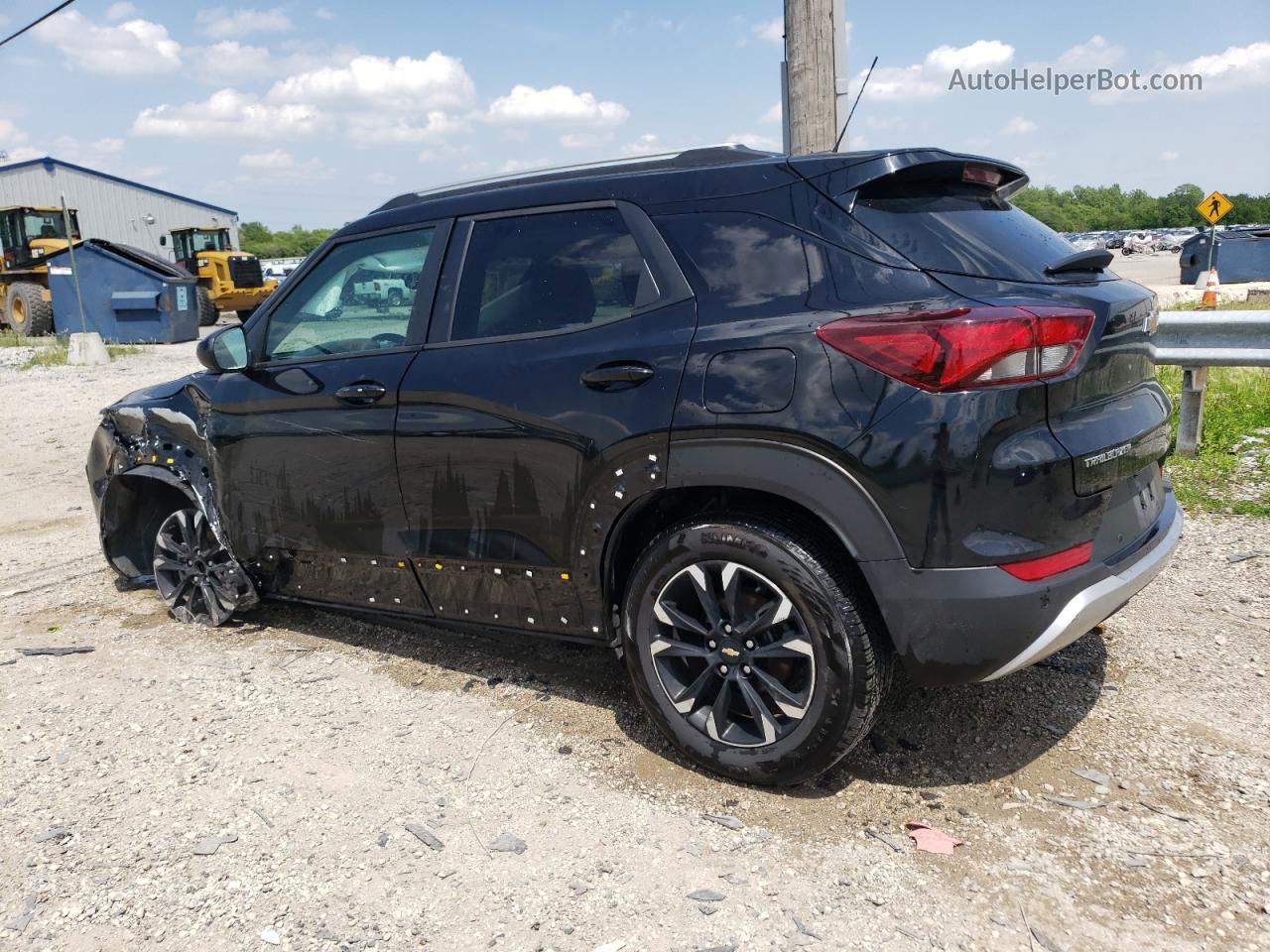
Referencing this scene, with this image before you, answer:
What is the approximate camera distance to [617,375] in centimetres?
319

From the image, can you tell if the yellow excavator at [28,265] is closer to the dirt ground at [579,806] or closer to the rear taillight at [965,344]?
the dirt ground at [579,806]

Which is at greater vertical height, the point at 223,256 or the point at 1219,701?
the point at 223,256

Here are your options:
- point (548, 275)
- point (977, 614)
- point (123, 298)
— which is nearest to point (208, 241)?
point (123, 298)

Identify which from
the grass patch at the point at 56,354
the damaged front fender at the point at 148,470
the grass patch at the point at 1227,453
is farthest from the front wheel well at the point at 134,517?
the grass patch at the point at 56,354

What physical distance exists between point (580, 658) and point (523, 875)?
1595 mm

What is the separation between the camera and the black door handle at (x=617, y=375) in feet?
10.3

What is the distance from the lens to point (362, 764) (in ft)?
11.4

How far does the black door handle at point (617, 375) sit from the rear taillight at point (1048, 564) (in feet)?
3.81

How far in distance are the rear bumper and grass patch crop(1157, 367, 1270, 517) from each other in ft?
11.3

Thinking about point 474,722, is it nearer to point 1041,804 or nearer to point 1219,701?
point 1041,804

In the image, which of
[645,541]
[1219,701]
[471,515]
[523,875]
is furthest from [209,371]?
[1219,701]

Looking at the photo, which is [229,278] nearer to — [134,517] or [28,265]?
[28,265]

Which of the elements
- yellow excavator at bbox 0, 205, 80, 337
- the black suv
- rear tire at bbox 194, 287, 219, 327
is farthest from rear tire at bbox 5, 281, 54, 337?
the black suv

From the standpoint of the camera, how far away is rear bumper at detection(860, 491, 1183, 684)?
2732 millimetres
